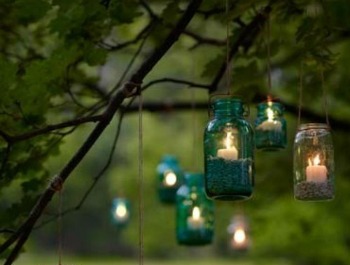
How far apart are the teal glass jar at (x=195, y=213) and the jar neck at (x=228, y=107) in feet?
4.25

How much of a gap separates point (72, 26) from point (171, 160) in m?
2.16

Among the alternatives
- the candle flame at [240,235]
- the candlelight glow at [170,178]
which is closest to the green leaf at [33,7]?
the candlelight glow at [170,178]

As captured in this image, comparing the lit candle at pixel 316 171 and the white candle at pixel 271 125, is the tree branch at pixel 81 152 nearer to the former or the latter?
the lit candle at pixel 316 171

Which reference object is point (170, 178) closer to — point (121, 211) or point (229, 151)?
point (121, 211)

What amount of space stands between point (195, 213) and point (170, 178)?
0.72m

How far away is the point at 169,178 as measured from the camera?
145 inches

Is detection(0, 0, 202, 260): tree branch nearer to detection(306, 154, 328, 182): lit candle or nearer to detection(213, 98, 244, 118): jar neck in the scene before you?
detection(213, 98, 244, 118): jar neck

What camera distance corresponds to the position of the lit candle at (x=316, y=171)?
1762 mm

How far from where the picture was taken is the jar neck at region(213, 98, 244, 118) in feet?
5.40

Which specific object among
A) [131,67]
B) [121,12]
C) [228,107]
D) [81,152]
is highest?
[131,67]

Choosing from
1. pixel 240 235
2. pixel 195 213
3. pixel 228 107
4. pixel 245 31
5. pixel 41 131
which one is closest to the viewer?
pixel 41 131

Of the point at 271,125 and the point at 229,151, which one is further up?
the point at 271,125

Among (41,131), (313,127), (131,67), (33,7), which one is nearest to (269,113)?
(313,127)

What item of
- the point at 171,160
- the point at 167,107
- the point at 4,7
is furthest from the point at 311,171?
the point at 171,160
